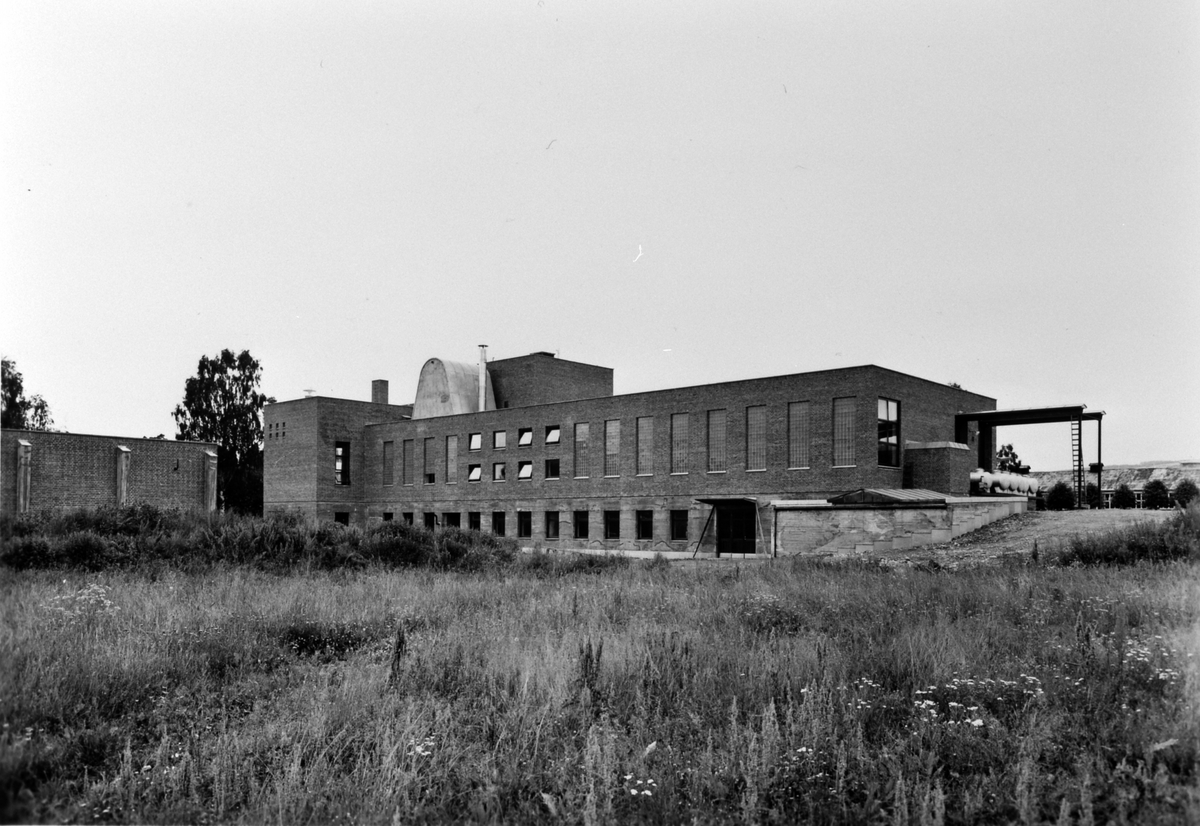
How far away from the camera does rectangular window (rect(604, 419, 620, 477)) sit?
138 ft

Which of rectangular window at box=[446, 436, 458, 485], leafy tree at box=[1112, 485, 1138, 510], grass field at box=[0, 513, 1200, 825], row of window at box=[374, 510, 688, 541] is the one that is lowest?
row of window at box=[374, 510, 688, 541]

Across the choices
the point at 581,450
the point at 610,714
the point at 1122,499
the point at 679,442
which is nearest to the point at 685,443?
the point at 679,442

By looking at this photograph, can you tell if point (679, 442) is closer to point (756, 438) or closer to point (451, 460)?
point (756, 438)

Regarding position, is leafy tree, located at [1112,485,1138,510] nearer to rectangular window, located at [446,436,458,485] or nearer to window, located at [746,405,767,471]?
window, located at [746,405,767,471]

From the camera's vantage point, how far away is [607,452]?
42625 mm

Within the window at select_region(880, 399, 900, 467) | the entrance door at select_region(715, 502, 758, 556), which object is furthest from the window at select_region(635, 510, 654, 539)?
the window at select_region(880, 399, 900, 467)

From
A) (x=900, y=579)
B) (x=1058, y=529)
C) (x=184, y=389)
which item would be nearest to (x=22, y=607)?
(x=900, y=579)

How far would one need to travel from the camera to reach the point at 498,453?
1880 inches

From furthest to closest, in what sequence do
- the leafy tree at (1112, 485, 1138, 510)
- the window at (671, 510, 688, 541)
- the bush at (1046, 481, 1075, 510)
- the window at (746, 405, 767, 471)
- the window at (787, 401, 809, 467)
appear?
the leafy tree at (1112, 485, 1138, 510), the bush at (1046, 481, 1075, 510), the window at (671, 510, 688, 541), the window at (746, 405, 767, 471), the window at (787, 401, 809, 467)

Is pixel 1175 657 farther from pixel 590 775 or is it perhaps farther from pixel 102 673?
pixel 102 673

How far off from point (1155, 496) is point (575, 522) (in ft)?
93.3

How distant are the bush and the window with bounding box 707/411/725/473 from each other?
16.5m

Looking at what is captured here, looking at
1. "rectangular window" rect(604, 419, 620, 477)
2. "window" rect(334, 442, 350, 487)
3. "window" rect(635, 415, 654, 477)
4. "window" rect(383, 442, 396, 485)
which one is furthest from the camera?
"window" rect(334, 442, 350, 487)

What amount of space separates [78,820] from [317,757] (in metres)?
1.39
